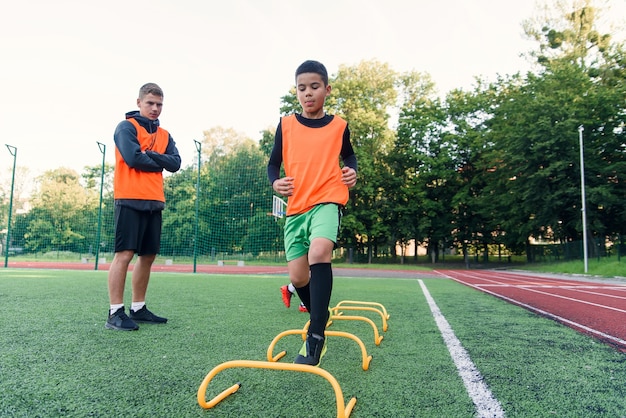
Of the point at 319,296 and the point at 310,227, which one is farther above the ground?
the point at 310,227

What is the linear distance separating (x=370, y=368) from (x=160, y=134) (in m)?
2.88

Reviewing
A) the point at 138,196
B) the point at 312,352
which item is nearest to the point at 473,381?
the point at 312,352

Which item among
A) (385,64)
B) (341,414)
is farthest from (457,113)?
(341,414)

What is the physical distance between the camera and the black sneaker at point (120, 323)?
3.47m

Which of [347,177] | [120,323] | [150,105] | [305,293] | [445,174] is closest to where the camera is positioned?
[347,177]

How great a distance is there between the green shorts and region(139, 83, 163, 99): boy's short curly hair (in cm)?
204

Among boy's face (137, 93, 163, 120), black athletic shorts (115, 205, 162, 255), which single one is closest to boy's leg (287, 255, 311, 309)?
black athletic shorts (115, 205, 162, 255)

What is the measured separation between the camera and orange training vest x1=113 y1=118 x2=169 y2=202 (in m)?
3.71

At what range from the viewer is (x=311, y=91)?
8.82 ft

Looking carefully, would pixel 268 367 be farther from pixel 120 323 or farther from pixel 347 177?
pixel 120 323

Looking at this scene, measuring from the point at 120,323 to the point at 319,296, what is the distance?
6.71 ft

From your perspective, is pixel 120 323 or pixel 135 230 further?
pixel 135 230

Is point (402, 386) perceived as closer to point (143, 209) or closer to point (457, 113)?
point (143, 209)

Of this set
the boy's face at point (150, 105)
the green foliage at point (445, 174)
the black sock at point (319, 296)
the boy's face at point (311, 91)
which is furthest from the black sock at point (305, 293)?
the green foliage at point (445, 174)
